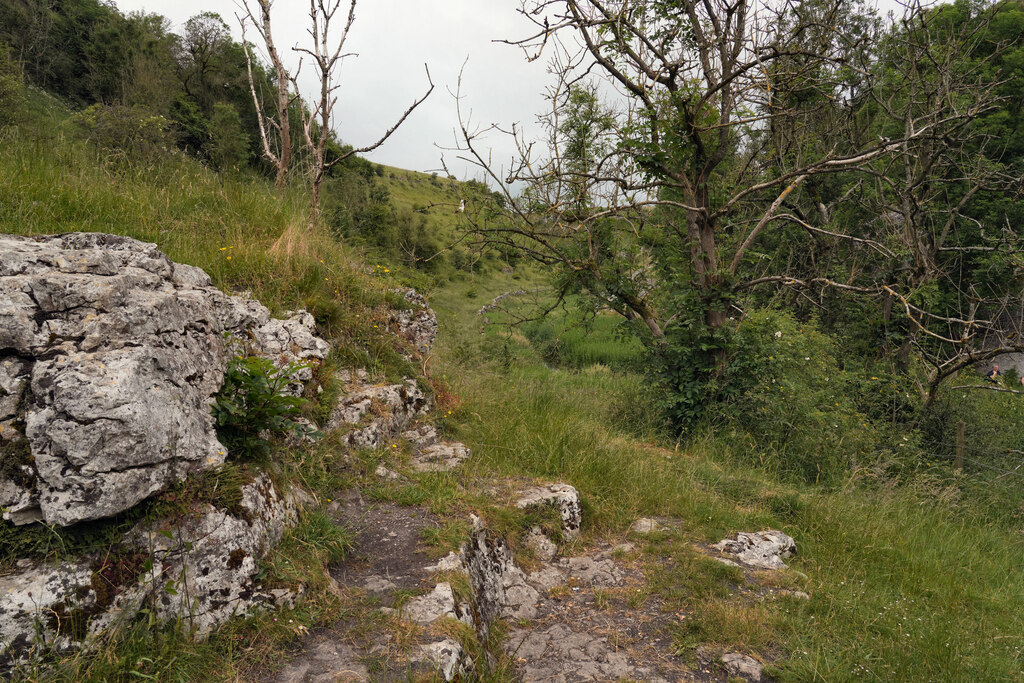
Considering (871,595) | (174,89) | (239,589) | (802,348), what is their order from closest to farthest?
(239,589), (871,595), (802,348), (174,89)

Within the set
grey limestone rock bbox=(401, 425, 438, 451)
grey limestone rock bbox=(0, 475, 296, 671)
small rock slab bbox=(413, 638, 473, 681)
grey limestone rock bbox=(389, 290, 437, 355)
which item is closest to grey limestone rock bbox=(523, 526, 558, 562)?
grey limestone rock bbox=(401, 425, 438, 451)

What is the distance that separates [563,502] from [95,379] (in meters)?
3.58

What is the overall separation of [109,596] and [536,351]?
14.3 metres

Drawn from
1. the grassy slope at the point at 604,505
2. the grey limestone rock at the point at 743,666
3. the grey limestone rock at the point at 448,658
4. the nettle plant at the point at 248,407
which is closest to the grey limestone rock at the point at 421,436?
the grassy slope at the point at 604,505

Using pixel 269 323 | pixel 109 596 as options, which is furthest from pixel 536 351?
pixel 109 596

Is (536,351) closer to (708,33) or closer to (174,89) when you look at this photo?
(708,33)

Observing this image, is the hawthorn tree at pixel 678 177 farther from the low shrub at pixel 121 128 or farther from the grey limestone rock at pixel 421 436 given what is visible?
the low shrub at pixel 121 128

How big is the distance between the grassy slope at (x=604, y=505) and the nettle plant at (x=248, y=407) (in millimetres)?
483

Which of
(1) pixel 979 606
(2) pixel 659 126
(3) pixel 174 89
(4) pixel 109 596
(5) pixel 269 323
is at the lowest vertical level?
(1) pixel 979 606

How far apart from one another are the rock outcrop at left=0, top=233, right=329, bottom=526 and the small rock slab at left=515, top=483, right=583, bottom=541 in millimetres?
2591

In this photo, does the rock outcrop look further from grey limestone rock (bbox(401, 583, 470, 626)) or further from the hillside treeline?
the hillside treeline

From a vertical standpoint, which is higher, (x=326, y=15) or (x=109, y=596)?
(x=326, y=15)

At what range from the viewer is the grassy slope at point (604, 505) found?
325 centimetres

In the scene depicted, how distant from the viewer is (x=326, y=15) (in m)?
7.26
